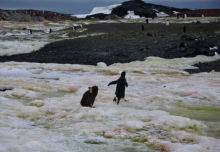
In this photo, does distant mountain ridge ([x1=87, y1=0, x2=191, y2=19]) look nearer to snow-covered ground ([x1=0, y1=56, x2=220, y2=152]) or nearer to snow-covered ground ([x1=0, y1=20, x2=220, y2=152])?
snow-covered ground ([x1=0, y1=20, x2=220, y2=152])

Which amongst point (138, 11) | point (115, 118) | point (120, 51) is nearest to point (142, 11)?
point (138, 11)

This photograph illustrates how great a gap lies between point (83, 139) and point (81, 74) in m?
13.8

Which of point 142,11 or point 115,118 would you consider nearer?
point 115,118

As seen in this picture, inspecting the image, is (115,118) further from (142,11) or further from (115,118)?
(142,11)

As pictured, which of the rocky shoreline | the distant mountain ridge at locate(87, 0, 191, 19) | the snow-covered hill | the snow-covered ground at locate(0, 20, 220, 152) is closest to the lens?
the snow-covered ground at locate(0, 20, 220, 152)

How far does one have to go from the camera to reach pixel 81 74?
22453 millimetres

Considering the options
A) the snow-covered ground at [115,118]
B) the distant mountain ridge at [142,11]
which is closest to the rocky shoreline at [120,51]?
the snow-covered ground at [115,118]

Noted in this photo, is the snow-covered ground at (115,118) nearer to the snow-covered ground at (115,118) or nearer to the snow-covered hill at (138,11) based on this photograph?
the snow-covered ground at (115,118)

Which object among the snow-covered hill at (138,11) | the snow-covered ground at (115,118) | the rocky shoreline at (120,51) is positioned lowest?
the snow-covered ground at (115,118)

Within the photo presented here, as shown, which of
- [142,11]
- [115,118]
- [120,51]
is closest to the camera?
[115,118]

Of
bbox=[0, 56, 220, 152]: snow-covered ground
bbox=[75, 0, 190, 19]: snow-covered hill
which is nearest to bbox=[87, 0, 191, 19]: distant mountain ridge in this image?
bbox=[75, 0, 190, 19]: snow-covered hill

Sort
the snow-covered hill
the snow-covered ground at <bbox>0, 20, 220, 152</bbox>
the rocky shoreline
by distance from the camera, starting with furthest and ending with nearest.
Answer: the snow-covered hill < the rocky shoreline < the snow-covered ground at <bbox>0, 20, 220, 152</bbox>

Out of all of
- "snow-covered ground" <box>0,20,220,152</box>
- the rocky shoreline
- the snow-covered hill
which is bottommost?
"snow-covered ground" <box>0,20,220,152</box>

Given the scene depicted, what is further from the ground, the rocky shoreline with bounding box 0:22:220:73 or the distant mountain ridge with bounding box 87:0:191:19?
the distant mountain ridge with bounding box 87:0:191:19
